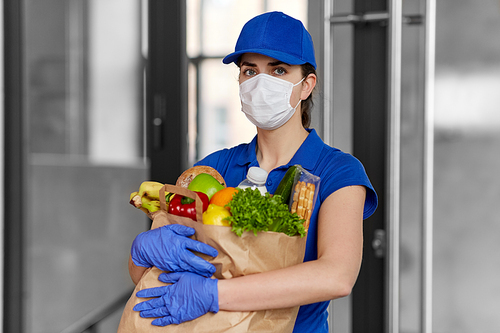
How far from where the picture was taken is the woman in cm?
74

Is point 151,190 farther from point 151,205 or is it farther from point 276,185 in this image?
point 276,185

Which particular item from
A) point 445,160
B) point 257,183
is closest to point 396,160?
point 445,160

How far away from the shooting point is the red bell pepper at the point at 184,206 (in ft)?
2.54

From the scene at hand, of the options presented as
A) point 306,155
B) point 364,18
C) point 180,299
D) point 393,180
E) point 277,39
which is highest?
point 364,18

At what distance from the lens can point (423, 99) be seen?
166cm

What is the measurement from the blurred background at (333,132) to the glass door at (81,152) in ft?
0.04

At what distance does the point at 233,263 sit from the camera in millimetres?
749

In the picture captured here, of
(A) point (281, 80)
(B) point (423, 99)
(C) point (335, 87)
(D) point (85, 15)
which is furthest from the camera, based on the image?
(D) point (85, 15)

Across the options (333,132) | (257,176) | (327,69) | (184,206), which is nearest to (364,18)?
(327,69)

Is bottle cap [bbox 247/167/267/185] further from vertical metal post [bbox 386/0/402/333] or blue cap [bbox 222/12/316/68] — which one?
vertical metal post [bbox 386/0/402/333]

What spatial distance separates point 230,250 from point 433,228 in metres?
1.30

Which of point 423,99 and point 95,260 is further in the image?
point 95,260

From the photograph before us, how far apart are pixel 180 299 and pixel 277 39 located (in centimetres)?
60

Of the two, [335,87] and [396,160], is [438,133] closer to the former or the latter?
[396,160]
